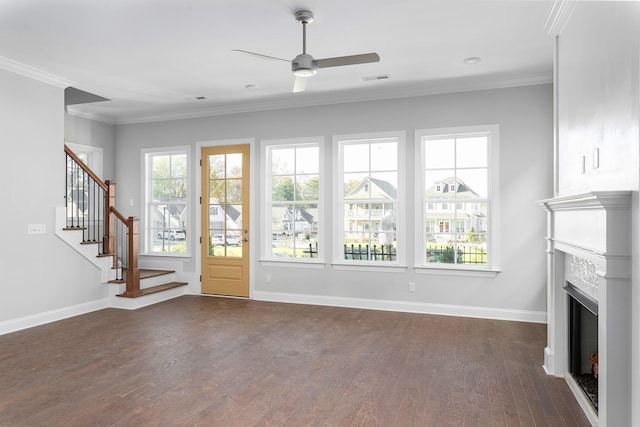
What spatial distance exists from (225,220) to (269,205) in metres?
0.81

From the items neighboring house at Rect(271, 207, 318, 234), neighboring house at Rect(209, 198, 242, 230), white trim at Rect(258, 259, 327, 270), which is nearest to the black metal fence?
white trim at Rect(258, 259, 327, 270)

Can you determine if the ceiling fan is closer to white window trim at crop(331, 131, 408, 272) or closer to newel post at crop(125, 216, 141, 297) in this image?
white window trim at crop(331, 131, 408, 272)

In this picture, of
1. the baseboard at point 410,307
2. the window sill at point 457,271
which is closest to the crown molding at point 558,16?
the window sill at point 457,271

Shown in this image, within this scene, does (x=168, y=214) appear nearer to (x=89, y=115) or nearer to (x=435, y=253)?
(x=89, y=115)

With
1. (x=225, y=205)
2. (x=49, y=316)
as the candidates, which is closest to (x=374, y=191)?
(x=225, y=205)

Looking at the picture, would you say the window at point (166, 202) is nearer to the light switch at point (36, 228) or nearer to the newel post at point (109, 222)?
the newel post at point (109, 222)

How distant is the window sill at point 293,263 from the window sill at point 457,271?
137 cm

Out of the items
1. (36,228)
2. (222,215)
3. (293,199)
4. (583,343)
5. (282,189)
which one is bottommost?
(583,343)

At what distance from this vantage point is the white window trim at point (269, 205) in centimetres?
592

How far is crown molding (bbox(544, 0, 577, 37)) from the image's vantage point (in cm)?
309

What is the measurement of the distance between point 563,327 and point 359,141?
3434mm

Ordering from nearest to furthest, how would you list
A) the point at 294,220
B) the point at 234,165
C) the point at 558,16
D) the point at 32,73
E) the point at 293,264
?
the point at 558,16 < the point at 32,73 < the point at 293,264 < the point at 294,220 < the point at 234,165

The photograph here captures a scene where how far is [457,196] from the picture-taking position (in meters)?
5.35

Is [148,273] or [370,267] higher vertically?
[370,267]
